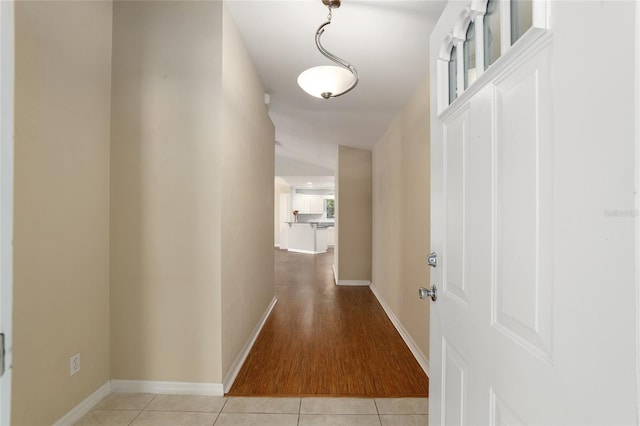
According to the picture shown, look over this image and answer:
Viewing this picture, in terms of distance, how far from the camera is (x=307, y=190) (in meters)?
11.3

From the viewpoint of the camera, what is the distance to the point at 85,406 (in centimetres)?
168

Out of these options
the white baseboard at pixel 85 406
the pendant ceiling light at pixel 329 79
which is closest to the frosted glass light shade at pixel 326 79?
the pendant ceiling light at pixel 329 79

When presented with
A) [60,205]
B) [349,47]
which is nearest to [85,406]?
[60,205]

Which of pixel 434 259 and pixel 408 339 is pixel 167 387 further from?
pixel 408 339

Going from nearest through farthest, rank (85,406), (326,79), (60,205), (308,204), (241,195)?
1. (60,205)
2. (85,406)
3. (326,79)
4. (241,195)
5. (308,204)

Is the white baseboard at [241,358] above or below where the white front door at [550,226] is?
below

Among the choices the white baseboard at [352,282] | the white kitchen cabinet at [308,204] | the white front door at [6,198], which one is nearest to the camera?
the white front door at [6,198]

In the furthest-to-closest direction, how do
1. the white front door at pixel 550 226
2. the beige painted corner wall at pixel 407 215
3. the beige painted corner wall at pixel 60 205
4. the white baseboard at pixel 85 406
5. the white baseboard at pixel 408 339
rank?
the beige painted corner wall at pixel 407 215, the white baseboard at pixel 408 339, the white baseboard at pixel 85 406, the beige painted corner wall at pixel 60 205, the white front door at pixel 550 226

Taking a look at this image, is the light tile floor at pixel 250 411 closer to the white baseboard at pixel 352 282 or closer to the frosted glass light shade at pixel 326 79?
the frosted glass light shade at pixel 326 79

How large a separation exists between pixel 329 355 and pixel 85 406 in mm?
1655

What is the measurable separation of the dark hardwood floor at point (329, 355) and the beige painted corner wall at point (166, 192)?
0.48m

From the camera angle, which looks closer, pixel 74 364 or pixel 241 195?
pixel 74 364

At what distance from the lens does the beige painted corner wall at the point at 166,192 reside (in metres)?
1.84

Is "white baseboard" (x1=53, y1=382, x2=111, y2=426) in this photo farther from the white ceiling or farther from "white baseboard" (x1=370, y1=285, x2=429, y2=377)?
the white ceiling
